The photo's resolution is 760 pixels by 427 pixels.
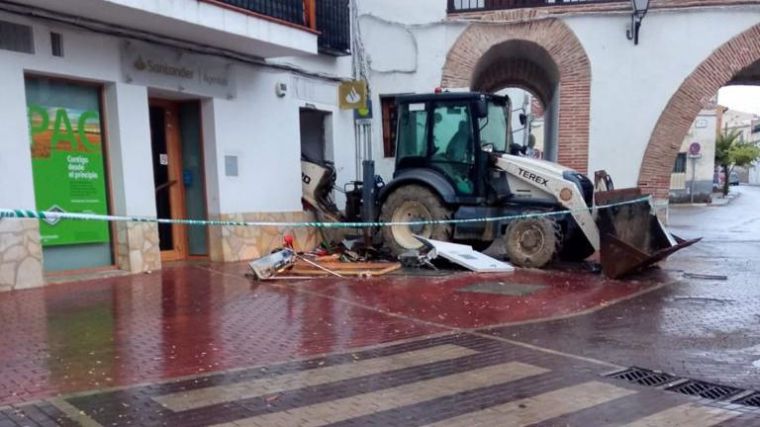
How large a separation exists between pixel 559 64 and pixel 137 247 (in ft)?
31.5

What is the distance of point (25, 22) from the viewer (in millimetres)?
7523

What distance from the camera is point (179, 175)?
10.6 metres

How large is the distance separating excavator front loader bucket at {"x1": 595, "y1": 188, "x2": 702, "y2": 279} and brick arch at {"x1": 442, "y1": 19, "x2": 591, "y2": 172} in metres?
4.33

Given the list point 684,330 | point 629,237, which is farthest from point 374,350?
point 629,237

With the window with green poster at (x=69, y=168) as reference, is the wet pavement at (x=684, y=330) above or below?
below

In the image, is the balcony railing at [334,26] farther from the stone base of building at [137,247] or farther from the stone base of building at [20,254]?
the stone base of building at [20,254]

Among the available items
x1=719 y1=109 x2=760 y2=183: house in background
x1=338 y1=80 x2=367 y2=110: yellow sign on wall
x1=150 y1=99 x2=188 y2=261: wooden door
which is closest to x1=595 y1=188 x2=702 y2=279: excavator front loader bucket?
x1=338 y1=80 x2=367 y2=110: yellow sign on wall

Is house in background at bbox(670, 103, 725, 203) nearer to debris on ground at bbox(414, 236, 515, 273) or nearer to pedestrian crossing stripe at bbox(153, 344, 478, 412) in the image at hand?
debris on ground at bbox(414, 236, 515, 273)

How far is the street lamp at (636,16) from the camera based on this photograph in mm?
12508

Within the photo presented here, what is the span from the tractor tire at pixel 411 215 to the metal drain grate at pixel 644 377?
5664 mm

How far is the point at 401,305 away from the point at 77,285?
4.29 meters

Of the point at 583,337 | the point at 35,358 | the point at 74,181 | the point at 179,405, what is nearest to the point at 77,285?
the point at 74,181

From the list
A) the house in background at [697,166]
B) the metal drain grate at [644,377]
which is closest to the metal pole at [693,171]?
the house in background at [697,166]

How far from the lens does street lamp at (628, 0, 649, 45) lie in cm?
1251
